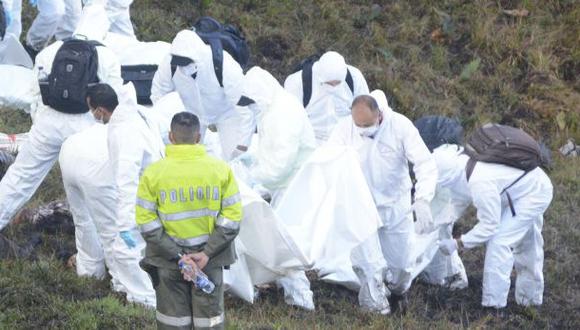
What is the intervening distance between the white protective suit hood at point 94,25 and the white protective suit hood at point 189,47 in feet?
2.70

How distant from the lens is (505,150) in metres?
9.25

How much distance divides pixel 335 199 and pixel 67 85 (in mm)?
2237

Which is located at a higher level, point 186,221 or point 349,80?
point 186,221

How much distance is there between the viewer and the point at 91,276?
896 cm

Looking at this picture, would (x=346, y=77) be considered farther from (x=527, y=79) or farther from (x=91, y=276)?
(x=527, y=79)

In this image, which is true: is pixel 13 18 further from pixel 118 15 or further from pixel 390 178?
pixel 390 178

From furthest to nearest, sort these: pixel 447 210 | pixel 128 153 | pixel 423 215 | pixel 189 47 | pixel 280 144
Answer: pixel 189 47 < pixel 447 210 < pixel 280 144 < pixel 423 215 < pixel 128 153

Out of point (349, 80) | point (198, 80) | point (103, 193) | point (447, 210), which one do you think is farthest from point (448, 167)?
point (103, 193)

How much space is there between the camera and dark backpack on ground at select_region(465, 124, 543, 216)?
9266 millimetres

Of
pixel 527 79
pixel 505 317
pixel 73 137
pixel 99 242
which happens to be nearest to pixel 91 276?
pixel 99 242

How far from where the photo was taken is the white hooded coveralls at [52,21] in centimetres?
1330

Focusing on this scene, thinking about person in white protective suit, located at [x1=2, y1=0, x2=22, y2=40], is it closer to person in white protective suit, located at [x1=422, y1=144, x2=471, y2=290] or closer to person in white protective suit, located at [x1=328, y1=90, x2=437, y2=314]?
person in white protective suit, located at [x1=328, y1=90, x2=437, y2=314]

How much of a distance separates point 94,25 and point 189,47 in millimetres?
1090

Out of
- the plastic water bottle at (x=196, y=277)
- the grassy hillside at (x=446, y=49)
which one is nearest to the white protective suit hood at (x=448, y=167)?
the grassy hillside at (x=446, y=49)
